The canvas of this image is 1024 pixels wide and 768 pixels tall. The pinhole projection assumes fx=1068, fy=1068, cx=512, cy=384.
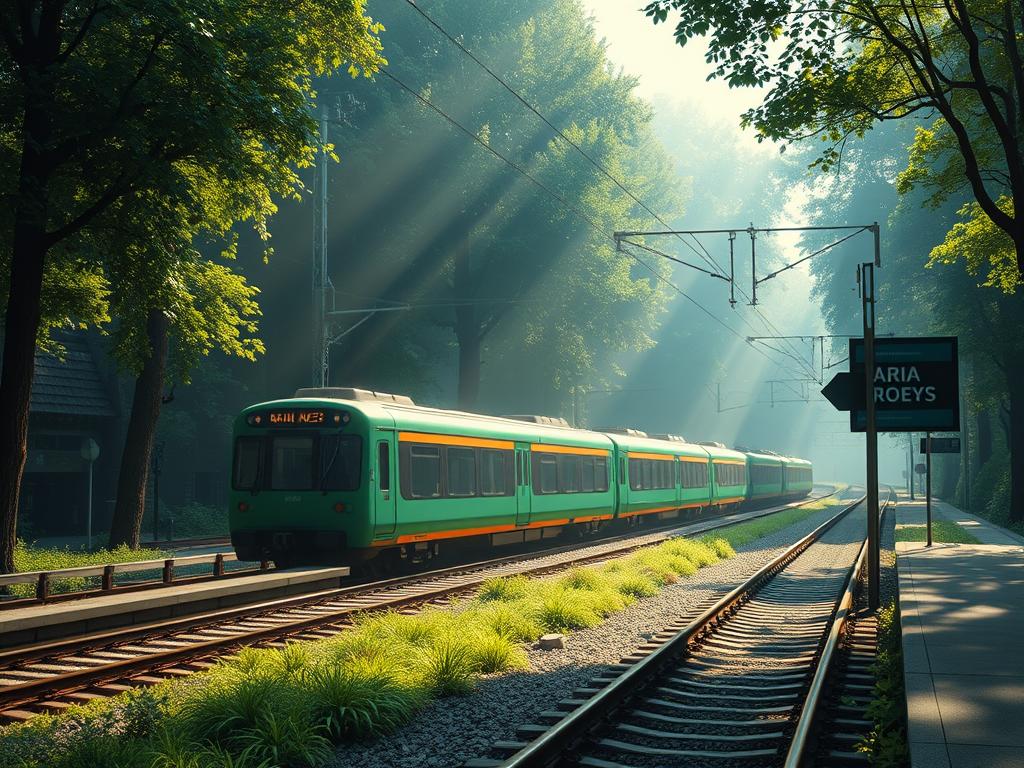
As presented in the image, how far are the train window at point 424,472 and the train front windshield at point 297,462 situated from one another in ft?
4.95

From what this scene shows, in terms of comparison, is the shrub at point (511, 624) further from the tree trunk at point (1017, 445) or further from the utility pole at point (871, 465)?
the tree trunk at point (1017, 445)

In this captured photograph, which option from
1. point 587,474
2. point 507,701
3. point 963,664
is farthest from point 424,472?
point 963,664

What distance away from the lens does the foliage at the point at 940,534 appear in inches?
971

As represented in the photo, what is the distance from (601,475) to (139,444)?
38.3 ft

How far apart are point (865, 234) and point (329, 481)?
192ft

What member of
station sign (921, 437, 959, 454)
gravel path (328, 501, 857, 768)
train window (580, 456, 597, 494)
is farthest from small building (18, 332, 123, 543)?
station sign (921, 437, 959, 454)

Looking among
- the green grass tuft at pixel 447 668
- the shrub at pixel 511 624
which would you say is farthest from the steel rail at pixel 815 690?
the shrub at pixel 511 624

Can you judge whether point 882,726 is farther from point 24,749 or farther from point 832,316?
point 832,316

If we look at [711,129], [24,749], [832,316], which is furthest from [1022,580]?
[711,129]

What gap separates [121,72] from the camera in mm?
14289

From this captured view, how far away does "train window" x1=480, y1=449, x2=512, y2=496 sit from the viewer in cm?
2038

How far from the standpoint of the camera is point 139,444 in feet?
69.3

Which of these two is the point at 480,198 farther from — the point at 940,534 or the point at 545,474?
the point at 940,534

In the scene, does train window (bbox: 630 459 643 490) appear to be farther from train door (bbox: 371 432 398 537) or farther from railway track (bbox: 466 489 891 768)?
railway track (bbox: 466 489 891 768)
